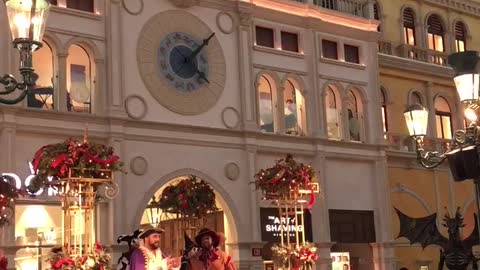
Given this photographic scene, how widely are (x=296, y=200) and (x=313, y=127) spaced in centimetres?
557

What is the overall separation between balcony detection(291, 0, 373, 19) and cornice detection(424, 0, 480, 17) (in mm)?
3931

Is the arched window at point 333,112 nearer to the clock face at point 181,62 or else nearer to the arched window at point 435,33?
the clock face at point 181,62

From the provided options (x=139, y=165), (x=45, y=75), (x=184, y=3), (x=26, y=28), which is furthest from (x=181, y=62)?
(x=26, y=28)

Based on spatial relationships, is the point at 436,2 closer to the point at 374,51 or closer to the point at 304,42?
the point at 374,51

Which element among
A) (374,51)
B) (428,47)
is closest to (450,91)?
(428,47)

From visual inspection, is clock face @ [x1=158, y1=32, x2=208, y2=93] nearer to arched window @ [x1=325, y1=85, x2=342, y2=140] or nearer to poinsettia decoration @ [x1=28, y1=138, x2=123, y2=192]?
arched window @ [x1=325, y1=85, x2=342, y2=140]

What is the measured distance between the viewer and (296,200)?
538 inches

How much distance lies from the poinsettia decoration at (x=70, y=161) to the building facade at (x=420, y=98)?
39.9 ft

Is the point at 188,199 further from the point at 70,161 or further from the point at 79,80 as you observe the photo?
the point at 70,161

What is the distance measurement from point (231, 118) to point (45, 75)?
4.27 meters

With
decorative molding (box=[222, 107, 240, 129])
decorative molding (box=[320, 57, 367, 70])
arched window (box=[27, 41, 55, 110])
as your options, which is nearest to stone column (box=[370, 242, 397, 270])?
decorative molding (box=[320, 57, 367, 70])

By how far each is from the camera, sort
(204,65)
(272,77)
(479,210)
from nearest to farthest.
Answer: (479,210), (204,65), (272,77)

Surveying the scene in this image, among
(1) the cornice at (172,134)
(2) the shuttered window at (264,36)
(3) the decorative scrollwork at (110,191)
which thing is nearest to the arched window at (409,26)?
(1) the cornice at (172,134)

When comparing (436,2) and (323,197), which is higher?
(436,2)
